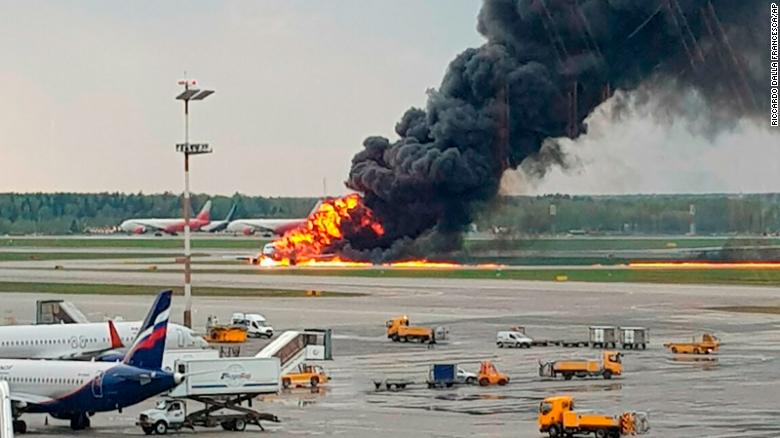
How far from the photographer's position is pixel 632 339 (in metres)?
90.4

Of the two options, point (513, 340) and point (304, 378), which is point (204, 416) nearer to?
point (304, 378)

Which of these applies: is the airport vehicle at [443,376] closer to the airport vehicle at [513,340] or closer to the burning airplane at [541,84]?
the airport vehicle at [513,340]

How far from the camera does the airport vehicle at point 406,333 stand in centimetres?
9375

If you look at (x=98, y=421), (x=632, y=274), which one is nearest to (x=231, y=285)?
(x=632, y=274)

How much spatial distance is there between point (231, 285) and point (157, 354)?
91041 mm

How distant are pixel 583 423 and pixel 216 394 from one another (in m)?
12.8

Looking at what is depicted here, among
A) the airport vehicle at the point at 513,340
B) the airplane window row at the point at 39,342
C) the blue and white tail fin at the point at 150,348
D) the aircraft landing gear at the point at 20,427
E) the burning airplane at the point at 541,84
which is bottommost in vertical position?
the aircraft landing gear at the point at 20,427

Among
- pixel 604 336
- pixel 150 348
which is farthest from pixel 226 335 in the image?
pixel 150 348

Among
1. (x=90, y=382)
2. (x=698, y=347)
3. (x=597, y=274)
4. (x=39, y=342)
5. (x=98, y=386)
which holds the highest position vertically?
(x=597, y=274)

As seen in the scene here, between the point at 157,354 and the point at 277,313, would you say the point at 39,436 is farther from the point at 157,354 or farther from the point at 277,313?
the point at 277,313

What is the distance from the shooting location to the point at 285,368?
69.8 meters

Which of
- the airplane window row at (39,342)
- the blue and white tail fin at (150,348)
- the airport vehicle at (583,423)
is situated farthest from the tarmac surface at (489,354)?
the airplane window row at (39,342)

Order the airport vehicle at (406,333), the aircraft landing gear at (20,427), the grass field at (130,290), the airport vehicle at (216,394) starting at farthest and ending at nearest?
the grass field at (130,290) → the airport vehicle at (406,333) → the aircraft landing gear at (20,427) → the airport vehicle at (216,394)

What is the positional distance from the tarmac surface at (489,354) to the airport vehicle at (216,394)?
3.16ft
